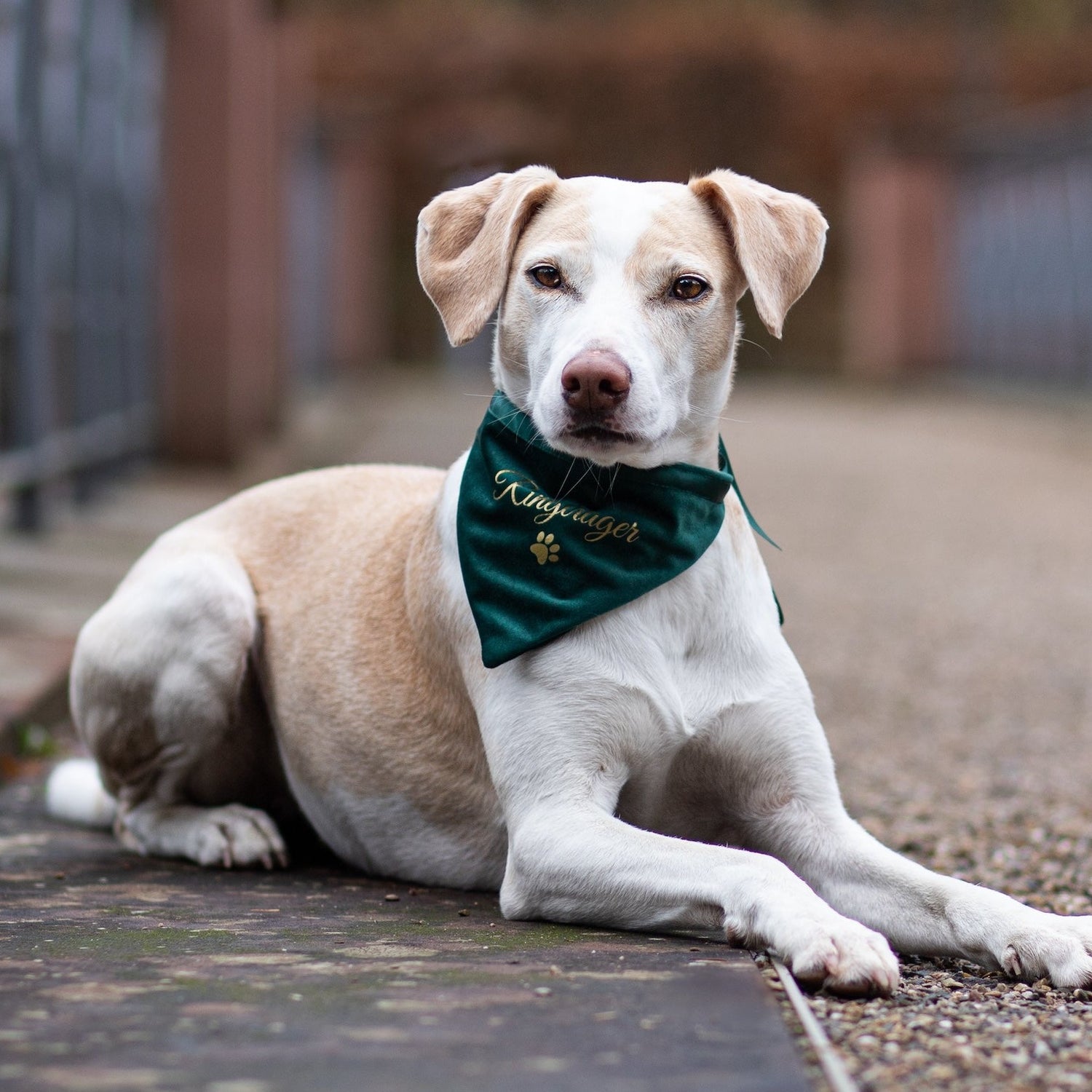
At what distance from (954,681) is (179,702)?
11.5 ft

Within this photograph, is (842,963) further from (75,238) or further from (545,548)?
(75,238)

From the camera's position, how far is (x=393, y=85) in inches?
1207

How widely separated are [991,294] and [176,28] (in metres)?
13.5

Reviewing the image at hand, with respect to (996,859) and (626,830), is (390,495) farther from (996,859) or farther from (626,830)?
(996,859)

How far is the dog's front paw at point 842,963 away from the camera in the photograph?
2441 mm

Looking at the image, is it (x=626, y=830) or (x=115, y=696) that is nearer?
(x=626, y=830)

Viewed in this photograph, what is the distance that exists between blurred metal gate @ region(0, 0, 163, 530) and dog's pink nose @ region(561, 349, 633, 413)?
4867 millimetres

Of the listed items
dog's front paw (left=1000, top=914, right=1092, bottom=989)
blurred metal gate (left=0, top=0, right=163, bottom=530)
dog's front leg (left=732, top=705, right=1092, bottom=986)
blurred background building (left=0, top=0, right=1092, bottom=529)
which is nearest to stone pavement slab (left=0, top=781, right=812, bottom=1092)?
dog's front leg (left=732, top=705, right=1092, bottom=986)

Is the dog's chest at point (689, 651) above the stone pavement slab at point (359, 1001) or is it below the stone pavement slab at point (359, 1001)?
above

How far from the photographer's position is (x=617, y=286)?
2908mm

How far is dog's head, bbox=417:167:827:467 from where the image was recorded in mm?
2787

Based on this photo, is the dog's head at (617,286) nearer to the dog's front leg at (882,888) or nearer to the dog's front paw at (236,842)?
the dog's front leg at (882,888)

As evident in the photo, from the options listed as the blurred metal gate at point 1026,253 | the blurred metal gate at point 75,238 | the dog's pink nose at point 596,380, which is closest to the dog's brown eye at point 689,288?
the dog's pink nose at point 596,380

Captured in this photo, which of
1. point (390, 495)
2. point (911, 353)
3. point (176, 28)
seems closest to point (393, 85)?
point (911, 353)
